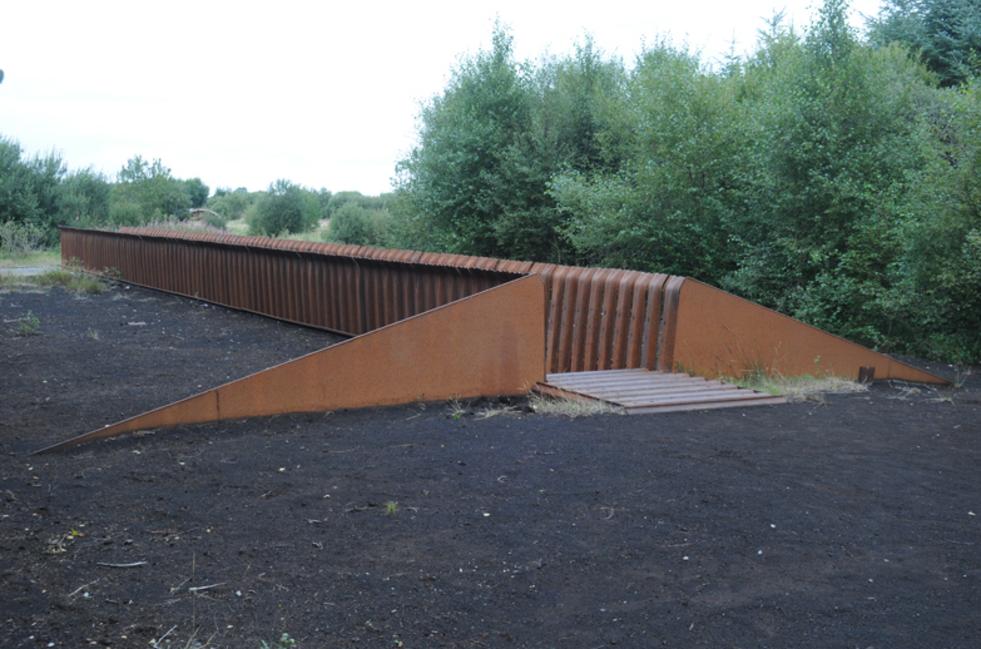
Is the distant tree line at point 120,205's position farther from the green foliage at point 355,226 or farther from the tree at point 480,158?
the tree at point 480,158

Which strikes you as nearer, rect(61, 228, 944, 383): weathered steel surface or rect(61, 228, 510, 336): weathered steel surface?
rect(61, 228, 944, 383): weathered steel surface

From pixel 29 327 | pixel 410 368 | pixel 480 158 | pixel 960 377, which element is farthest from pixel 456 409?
pixel 480 158

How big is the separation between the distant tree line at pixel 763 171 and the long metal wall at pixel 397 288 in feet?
19.5

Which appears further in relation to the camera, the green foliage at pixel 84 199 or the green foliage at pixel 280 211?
the green foliage at pixel 280 211

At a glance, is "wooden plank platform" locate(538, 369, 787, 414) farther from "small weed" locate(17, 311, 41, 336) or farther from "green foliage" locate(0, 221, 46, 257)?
"green foliage" locate(0, 221, 46, 257)

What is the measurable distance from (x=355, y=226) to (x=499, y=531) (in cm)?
3449

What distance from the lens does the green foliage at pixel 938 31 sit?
78.9 ft

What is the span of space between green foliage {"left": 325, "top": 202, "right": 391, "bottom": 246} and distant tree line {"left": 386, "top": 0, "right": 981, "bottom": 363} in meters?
11.0

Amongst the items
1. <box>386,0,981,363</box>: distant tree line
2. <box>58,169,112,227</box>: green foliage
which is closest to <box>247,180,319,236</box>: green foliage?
<box>58,169,112,227</box>: green foliage

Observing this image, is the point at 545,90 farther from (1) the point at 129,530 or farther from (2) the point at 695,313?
(1) the point at 129,530

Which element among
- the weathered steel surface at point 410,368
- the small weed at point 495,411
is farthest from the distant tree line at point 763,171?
the small weed at point 495,411

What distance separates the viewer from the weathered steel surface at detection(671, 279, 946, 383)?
8609 mm

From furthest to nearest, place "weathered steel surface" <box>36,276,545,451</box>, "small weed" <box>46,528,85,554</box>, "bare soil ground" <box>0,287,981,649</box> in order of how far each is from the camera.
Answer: "weathered steel surface" <box>36,276,545,451</box>, "small weed" <box>46,528,85,554</box>, "bare soil ground" <box>0,287,981,649</box>

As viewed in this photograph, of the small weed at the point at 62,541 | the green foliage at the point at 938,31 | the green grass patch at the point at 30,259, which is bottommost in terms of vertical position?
the green grass patch at the point at 30,259
